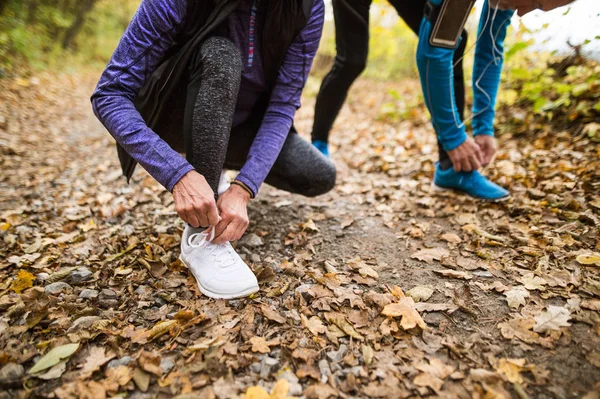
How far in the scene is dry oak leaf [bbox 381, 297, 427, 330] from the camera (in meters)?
1.48

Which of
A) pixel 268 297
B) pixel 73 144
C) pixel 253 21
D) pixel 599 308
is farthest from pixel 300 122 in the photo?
pixel 599 308

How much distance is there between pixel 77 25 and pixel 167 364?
13.8 meters

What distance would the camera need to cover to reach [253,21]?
1.77 meters

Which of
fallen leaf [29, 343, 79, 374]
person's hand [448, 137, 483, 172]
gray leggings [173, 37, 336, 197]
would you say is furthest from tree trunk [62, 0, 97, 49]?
person's hand [448, 137, 483, 172]

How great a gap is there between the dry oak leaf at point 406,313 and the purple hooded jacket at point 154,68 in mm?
863

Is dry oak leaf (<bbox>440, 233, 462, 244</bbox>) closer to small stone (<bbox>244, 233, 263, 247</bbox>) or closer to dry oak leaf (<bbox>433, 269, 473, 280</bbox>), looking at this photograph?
dry oak leaf (<bbox>433, 269, 473, 280</bbox>)

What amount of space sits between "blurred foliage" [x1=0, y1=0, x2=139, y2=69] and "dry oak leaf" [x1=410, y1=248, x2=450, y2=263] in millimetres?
8154

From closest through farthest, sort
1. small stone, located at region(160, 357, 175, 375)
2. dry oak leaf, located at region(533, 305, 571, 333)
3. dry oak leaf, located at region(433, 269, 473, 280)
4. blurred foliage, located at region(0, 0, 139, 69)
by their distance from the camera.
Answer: small stone, located at region(160, 357, 175, 375), dry oak leaf, located at region(533, 305, 571, 333), dry oak leaf, located at region(433, 269, 473, 280), blurred foliage, located at region(0, 0, 139, 69)

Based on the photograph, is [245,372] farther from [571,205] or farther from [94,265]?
[571,205]

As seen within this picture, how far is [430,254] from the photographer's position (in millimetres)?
1993

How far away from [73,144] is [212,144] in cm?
385

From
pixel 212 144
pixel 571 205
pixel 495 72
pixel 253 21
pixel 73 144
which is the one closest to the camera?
pixel 212 144

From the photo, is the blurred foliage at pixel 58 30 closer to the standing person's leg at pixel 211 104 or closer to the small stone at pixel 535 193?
the standing person's leg at pixel 211 104

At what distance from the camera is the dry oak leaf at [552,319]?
1.42 m
